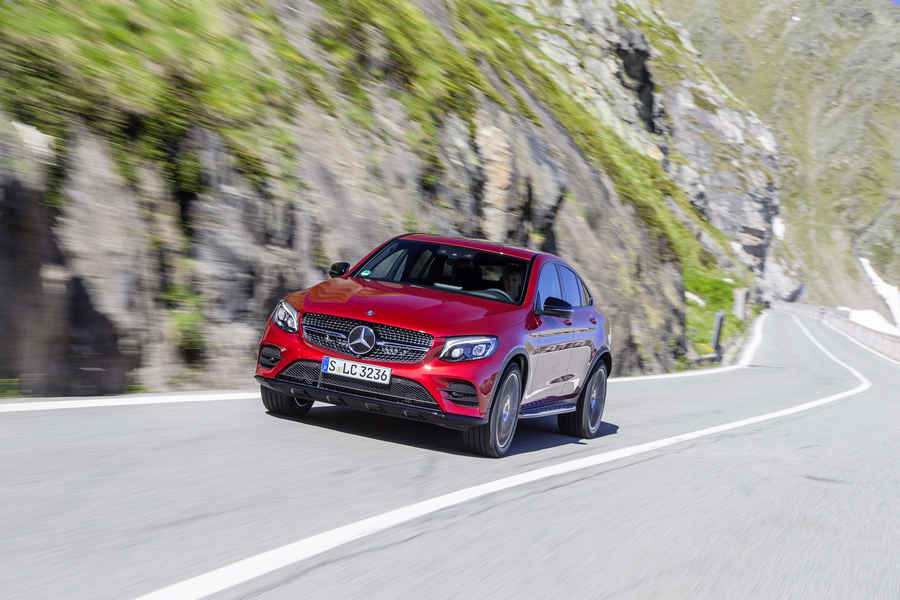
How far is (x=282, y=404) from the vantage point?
25.0 feet

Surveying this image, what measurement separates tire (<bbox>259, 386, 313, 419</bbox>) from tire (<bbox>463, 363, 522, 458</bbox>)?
1.34m

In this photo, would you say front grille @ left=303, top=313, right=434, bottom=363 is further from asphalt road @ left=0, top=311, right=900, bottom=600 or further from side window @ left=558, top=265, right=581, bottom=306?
side window @ left=558, top=265, right=581, bottom=306

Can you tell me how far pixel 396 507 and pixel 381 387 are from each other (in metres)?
1.39

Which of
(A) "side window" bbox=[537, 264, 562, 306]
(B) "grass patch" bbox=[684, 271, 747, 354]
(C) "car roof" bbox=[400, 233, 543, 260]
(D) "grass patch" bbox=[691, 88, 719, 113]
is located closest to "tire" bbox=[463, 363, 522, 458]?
(A) "side window" bbox=[537, 264, 562, 306]

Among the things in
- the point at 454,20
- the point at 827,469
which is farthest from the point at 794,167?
the point at 827,469

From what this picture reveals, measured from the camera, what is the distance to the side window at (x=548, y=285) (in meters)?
8.27

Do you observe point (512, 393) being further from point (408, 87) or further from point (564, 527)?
point (408, 87)

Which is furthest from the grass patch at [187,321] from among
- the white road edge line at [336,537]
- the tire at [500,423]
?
the white road edge line at [336,537]

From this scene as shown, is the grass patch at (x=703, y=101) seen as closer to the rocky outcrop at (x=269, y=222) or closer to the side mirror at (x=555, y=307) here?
the rocky outcrop at (x=269, y=222)

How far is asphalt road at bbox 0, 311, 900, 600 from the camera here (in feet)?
13.7

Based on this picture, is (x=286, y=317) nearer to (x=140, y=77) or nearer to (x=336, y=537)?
(x=336, y=537)

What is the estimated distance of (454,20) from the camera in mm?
21031

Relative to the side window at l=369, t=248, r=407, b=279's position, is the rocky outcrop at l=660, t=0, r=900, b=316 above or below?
above

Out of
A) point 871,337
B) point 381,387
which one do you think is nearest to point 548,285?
point 381,387
